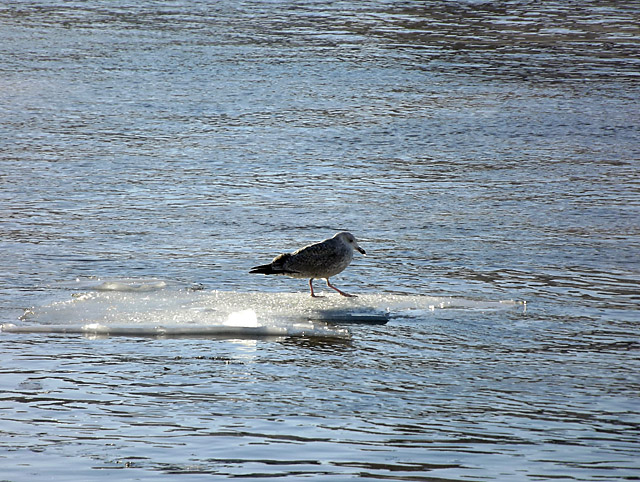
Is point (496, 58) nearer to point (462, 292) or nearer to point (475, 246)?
point (475, 246)

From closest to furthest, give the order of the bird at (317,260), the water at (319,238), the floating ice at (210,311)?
1. the water at (319,238)
2. the floating ice at (210,311)
3. the bird at (317,260)

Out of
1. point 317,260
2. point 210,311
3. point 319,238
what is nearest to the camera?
point 210,311

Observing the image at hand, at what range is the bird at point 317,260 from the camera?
7.70 meters

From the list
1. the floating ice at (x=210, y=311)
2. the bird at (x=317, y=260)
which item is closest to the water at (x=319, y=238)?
the floating ice at (x=210, y=311)

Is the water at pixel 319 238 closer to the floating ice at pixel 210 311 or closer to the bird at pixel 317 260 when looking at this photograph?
the floating ice at pixel 210 311

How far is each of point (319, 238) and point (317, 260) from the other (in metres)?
1.61

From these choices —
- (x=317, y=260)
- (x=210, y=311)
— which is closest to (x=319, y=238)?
(x=317, y=260)

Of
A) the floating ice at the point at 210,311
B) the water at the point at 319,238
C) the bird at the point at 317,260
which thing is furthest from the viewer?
the bird at the point at 317,260

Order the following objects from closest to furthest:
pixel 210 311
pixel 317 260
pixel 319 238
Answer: pixel 210 311 → pixel 317 260 → pixel 319 238

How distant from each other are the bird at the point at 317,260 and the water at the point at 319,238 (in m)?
0.22

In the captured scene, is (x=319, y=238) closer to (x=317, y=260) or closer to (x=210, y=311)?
(x=317, y=260)

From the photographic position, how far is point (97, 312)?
7.28m

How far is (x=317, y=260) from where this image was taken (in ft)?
25.3

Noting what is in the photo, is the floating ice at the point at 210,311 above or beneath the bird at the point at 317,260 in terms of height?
beneath
